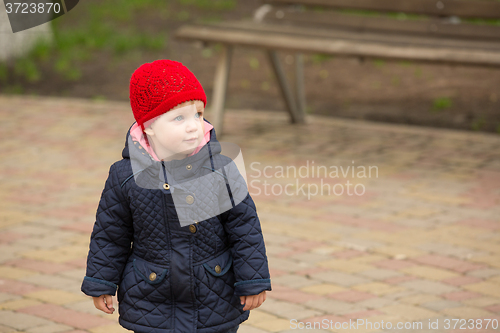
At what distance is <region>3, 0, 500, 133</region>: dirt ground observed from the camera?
7195 millimetres

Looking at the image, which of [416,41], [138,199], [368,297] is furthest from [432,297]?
[416,41]

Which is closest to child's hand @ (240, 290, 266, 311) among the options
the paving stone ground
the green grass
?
the paving stone ground

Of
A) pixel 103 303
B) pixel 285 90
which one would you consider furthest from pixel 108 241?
pixel 285 90

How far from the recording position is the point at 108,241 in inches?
82.7

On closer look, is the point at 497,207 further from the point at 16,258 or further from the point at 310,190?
the point at 16,258

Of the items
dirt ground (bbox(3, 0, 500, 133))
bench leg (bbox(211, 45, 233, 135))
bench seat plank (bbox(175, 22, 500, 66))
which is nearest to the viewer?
bench seat plank (bbox(175, 22, 500, 66))

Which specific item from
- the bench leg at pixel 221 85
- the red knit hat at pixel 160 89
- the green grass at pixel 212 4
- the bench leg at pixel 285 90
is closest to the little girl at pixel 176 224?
the red knit hat at pixel 160 89

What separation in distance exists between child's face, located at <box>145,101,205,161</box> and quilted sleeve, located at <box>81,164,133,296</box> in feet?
0.69

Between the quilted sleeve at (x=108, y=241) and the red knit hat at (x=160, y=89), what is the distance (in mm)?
238

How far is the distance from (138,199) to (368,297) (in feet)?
5.07

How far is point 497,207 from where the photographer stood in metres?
4.36

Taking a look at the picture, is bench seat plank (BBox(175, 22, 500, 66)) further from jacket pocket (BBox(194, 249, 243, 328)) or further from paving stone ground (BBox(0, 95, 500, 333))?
jacket pocket (BBox(194, 249, 243, 328))

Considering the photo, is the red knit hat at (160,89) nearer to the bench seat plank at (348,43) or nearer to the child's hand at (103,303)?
the child's hand at (103,303)

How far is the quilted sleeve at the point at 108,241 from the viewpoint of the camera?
2.07 meters
